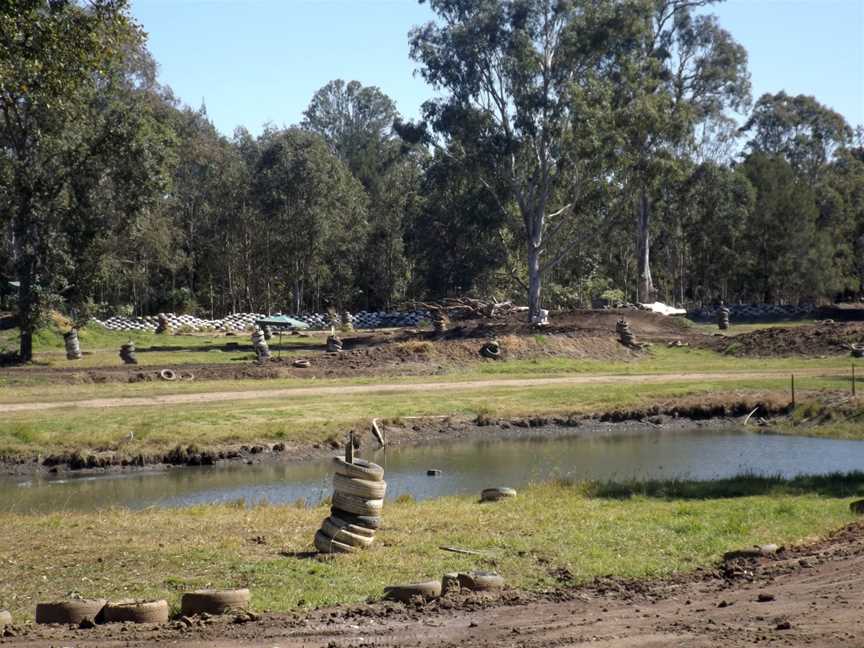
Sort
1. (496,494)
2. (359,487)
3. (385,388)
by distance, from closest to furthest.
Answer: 1. (359,487)
2. (496,494)
3. (385,388)

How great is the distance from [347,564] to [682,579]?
420cm

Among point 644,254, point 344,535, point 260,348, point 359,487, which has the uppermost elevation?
point 644,254

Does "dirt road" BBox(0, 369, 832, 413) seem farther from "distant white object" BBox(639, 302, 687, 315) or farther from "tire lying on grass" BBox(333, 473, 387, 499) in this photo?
"distant white object" BBox(639, 302, 687, 315)

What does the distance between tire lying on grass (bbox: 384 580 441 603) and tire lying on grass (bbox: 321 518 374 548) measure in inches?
98.2

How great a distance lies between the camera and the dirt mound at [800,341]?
54844mm

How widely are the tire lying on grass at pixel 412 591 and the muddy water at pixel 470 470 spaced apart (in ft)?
33.1

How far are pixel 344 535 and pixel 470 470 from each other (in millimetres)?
13860

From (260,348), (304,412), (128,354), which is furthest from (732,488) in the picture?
(128,354)

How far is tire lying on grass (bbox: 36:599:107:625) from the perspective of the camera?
38.7 ft

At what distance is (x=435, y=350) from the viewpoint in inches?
2096

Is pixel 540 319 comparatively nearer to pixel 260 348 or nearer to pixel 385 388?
pixel 260 348

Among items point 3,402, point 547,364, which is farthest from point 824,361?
point 3,402

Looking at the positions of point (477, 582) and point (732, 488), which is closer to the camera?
point (477, 582)

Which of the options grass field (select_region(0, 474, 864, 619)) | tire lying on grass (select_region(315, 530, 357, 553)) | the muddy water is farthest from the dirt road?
tire lying on grass (select_region(315, 530, 357, 553))
